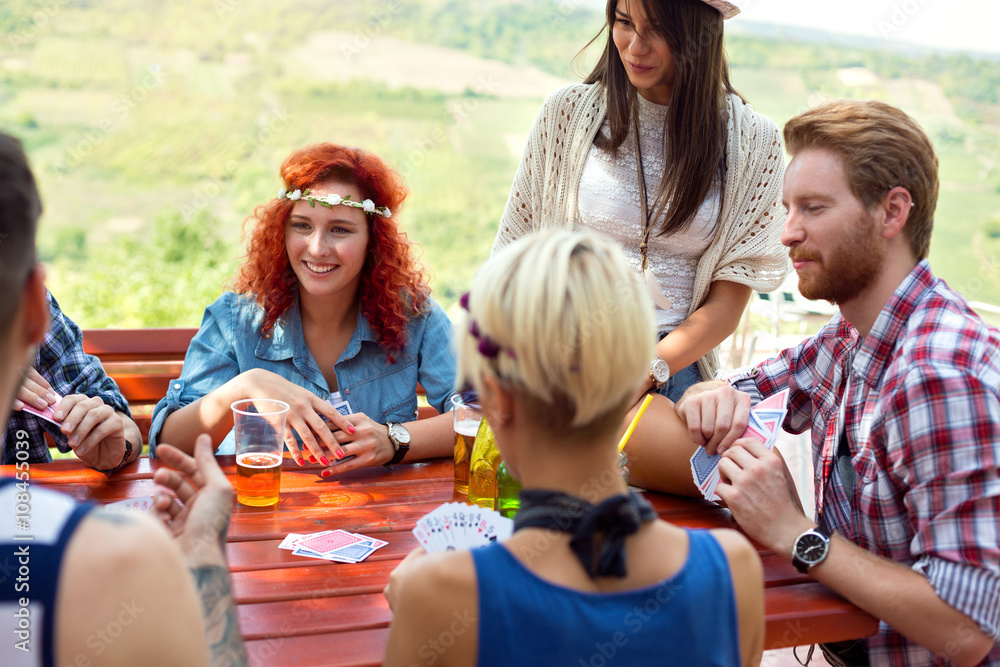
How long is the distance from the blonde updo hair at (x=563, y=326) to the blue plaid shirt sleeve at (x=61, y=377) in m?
1.59

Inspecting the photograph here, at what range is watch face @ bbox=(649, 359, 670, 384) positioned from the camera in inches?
95.0

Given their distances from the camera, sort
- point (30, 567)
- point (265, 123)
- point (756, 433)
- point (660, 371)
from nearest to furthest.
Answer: point (30, 567), point (756, 433), point (660, 371), point (265, 123)

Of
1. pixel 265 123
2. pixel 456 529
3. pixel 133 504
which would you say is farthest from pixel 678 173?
pixel 265 123

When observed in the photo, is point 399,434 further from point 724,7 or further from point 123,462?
point 724,7

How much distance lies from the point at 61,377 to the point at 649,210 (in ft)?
5.77

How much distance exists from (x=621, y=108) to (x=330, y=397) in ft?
4.15

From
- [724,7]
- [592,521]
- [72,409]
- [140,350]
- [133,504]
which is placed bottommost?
[140,350]

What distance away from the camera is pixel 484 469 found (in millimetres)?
1956

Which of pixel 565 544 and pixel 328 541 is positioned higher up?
pixel 565 544

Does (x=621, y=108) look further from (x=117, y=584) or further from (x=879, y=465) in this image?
(x=117, y=584)

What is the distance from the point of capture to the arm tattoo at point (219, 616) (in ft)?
3.66

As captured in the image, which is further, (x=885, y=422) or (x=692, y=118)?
(x=692, y=118)

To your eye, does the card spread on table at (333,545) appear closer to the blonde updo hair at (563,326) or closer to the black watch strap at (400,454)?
the black watch strap at (400,454)

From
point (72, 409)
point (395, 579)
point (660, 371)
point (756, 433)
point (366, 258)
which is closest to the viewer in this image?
point (395, 579)
